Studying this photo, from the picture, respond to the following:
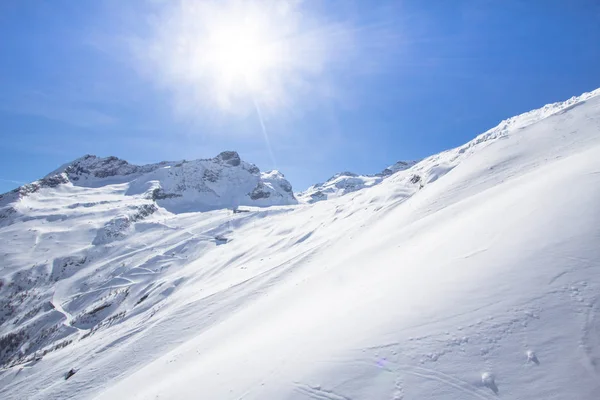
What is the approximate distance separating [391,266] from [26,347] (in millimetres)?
67600

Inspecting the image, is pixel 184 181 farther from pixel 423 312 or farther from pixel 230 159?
pixel 423 312

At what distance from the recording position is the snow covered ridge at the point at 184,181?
145000 millimetres

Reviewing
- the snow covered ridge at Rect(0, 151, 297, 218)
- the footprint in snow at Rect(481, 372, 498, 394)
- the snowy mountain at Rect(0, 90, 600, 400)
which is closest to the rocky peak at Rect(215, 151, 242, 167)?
the snow covered ridge at Rect(0, 151, 297, 218)

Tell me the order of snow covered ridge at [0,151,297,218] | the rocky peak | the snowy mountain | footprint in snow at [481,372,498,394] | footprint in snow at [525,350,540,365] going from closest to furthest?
1. footprint in snow at [481,372,498,394]
2. footprint in snow at [525,350,540,365]
3. the snowy mountain
4. snow covered ridge at [0,151,297,218]
5. the rocky peak

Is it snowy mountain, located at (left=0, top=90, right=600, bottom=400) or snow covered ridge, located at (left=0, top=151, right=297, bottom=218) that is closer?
snowy mountain, located at (left=0, top=90, right=600, bottom=400)

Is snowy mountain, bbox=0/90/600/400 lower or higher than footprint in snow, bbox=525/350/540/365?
higher

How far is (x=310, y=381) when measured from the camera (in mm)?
7797

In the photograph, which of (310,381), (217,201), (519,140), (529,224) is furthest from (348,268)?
(217,201)

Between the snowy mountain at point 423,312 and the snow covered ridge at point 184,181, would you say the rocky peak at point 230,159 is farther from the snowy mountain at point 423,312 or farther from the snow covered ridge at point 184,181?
the snowy mountain at point 423,312

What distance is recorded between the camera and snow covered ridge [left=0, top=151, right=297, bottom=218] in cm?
14500

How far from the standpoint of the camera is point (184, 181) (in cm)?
16062

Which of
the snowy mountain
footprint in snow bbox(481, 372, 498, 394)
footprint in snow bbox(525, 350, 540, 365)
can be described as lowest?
footprint in snow bbox(481, 372, 498, 394)

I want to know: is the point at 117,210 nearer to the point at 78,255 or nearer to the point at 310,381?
the point at 78,255

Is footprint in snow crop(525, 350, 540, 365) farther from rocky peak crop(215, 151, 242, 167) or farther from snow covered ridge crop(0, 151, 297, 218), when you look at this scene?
rocky peak crop(215, 151, 242, 167)
